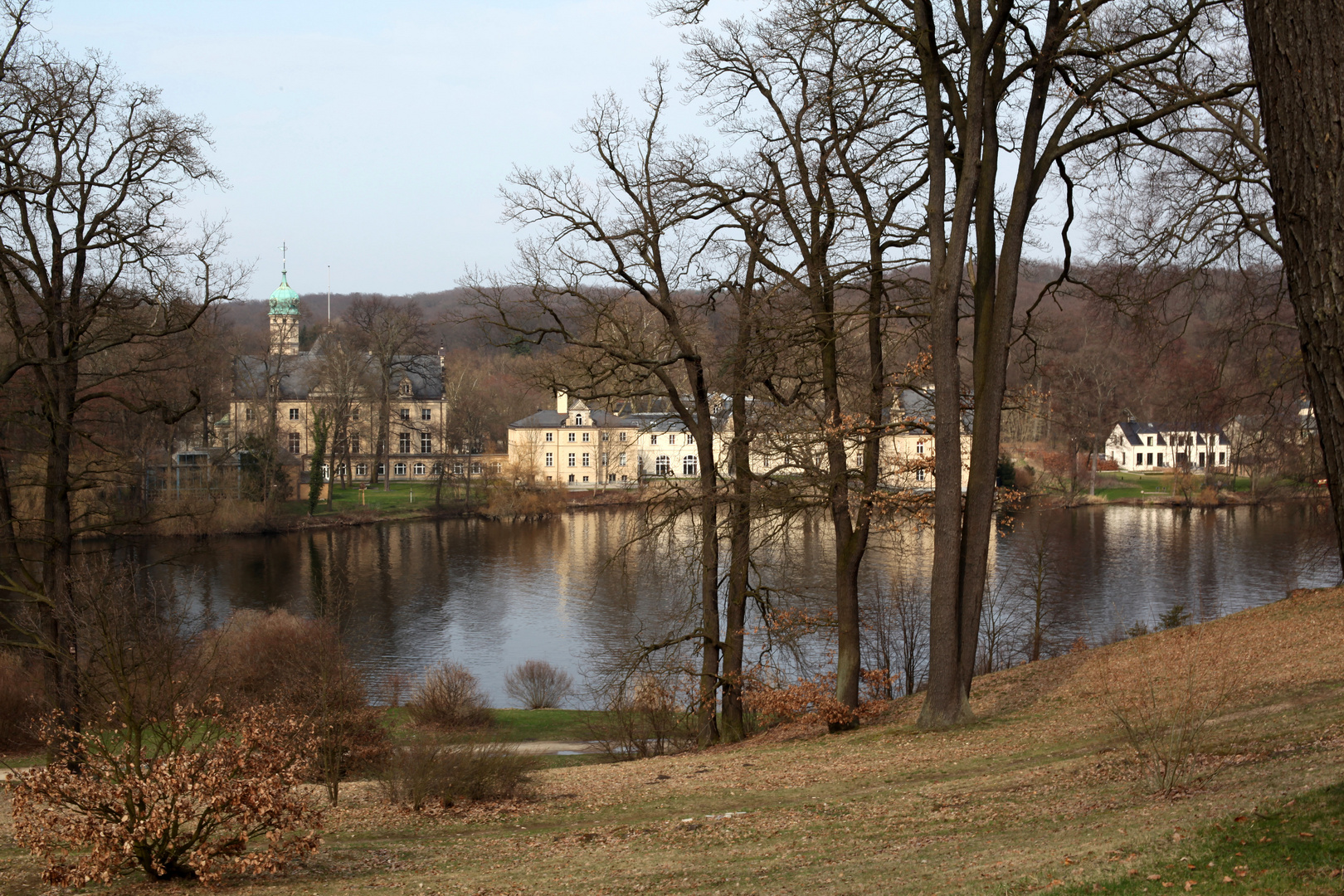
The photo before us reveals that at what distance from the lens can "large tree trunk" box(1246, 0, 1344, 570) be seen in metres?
3.45

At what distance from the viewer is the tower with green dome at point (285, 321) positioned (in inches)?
2657

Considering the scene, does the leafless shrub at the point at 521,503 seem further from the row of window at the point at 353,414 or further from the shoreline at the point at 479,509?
the row of window at the point at 353,414

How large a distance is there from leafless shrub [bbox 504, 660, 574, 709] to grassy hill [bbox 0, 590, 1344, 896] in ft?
36.9

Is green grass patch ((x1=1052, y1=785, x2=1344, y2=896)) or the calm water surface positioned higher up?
green grass patch ((x1=1052, y1=785, x2=1344, y2=896))

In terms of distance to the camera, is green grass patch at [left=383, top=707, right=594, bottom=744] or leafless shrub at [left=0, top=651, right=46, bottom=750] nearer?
leafless shrub at [left=0, top=651, right=46, bottom=750]

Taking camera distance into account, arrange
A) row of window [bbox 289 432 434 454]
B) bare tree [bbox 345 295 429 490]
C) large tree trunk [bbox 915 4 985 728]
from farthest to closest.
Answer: row of window [bbox 289 432 434 454]
bare tree [bbox 345 295 429 490]
large tree trunk [bbox 915 4 985 728]

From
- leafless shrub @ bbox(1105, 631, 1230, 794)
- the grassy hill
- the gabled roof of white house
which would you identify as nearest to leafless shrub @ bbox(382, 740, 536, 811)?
the grassy hill

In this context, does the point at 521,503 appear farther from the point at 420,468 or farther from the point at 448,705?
the point at 448,705

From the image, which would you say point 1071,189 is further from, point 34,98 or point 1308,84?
point 34,98

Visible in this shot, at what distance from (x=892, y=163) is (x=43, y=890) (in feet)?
37.0

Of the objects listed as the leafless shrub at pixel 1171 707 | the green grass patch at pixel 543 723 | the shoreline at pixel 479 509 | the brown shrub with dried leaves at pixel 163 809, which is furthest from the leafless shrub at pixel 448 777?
the shoreline at pixel 479 509

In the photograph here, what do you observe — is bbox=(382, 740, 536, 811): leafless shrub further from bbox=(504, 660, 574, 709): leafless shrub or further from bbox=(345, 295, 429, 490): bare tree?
bbox=(345, 295, 429, 490): bare tree

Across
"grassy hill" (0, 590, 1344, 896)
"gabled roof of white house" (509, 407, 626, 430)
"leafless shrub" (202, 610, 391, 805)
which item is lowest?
"leafless shrub" (202, 610, 391, 805)

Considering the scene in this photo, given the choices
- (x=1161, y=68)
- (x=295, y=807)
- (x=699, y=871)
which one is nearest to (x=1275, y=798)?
(x=699, y=871)
